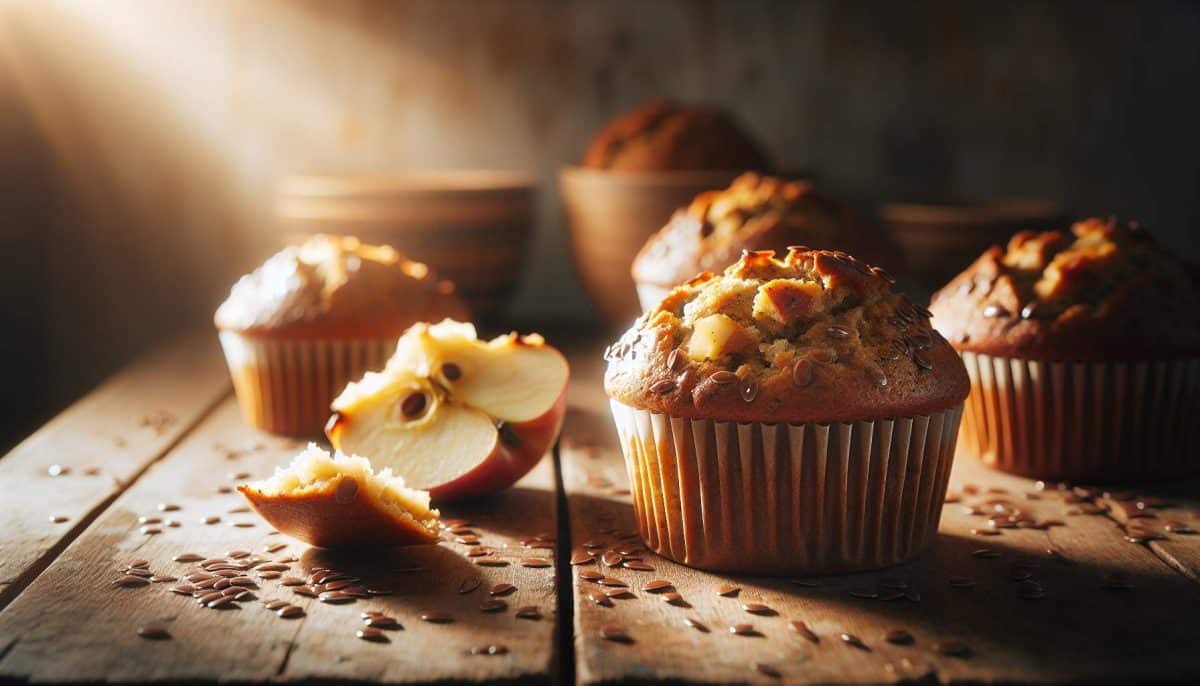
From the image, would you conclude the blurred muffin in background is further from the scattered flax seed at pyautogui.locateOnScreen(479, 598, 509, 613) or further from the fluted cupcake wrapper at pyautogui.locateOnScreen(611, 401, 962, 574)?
the scattered flax seed at pyautogui.locateOnScreen(479, 598, 509, 613)

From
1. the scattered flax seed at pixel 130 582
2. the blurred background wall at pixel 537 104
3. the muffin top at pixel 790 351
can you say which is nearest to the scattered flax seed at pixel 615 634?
the muffin top at pixel 790 351

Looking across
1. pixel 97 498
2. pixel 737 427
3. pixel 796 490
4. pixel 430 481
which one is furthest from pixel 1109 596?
pixel 97 498

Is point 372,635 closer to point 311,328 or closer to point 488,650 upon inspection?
point 488,650

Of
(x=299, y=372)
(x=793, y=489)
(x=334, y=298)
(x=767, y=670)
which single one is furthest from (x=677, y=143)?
(x=767, y=670)

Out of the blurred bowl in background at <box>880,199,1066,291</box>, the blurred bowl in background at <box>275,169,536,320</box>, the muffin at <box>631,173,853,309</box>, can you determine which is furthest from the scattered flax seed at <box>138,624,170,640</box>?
the blurred bowl in background at <box>880,199,1066,291</box>

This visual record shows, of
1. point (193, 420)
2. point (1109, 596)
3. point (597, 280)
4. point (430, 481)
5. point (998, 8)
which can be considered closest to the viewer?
point (1109, 596)

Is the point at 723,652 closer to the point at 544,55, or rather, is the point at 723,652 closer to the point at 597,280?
the point at 597,280
